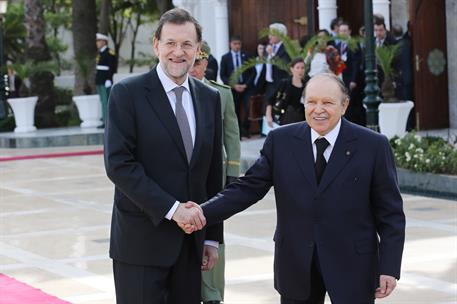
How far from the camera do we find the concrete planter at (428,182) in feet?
45.8

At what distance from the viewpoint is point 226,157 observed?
757cm

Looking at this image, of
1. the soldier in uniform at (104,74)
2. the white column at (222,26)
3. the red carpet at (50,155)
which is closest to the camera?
the red carpet at (50,155)

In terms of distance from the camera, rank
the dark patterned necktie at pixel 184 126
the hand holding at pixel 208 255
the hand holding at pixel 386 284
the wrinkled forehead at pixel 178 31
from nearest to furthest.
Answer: the hand holding at pixel 386 284, the wrinkled forehead at pixel 178 31, the dark patterned necktie at pixel 184 126, the hand holding at pixel 208 255

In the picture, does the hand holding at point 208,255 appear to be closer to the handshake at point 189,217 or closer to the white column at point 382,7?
the handshake at point 189,217

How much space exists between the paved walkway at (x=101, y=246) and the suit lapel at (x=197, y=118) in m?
3.08

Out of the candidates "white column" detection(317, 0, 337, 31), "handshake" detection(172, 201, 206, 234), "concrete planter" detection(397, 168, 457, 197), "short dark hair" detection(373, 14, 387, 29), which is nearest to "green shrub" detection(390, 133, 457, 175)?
"concrete planter" detection(397, 168, 457, 197)

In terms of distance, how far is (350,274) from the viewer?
210 inches

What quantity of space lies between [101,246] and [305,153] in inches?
247

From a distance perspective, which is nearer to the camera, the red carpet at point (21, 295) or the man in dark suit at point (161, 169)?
the man in dark suit at point (161, 169)

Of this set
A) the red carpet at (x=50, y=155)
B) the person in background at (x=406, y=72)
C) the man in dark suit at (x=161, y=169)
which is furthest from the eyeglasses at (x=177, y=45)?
the red carpet at (x=50, y=155)

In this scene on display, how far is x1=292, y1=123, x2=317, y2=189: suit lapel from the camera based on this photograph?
5.38 m

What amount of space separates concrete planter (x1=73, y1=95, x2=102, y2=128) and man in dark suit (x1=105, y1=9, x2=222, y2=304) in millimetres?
20411

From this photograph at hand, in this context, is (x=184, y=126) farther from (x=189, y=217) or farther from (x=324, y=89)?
(x=324, y=89)

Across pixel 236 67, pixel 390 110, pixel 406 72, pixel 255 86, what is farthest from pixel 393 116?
pixel 236 67
